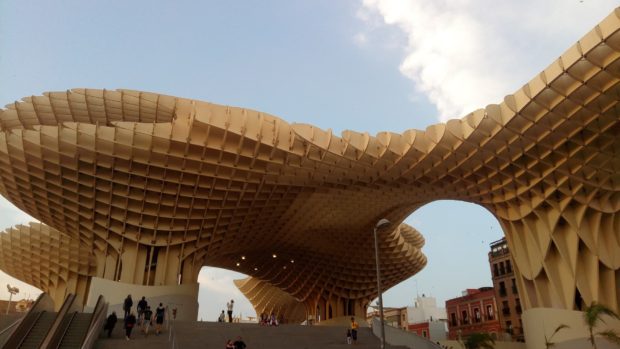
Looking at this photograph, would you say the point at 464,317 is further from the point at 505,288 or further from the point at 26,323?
the point at 26,323

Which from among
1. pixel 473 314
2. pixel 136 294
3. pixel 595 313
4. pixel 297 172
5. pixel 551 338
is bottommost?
pixel 551 338

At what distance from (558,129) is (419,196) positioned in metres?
11.4

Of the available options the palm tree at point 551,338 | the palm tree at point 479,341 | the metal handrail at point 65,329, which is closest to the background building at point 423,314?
the palm tree at point 479,341

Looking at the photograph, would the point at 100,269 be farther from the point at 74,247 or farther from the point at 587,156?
the point at 587,156

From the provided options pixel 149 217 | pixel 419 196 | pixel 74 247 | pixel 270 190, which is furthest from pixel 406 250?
pixel 74 247

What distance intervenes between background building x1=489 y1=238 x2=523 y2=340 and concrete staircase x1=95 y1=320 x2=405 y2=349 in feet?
126

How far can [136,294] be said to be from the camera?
3111cm

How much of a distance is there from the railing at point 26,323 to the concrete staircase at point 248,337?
2381 millimetres

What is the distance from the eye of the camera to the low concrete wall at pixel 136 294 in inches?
1206

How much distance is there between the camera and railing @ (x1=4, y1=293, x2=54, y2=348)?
14812 mm

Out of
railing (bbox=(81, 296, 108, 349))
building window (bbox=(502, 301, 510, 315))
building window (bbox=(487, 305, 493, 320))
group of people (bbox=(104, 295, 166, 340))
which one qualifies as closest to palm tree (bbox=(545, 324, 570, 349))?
group of people (bbox=(104, 295, 166, 340))

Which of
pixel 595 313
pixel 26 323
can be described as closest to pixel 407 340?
pixel 595 313

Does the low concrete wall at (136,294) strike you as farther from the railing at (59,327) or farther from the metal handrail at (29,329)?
the metal handrail at (29,329)

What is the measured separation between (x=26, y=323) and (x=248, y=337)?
29.9ft
